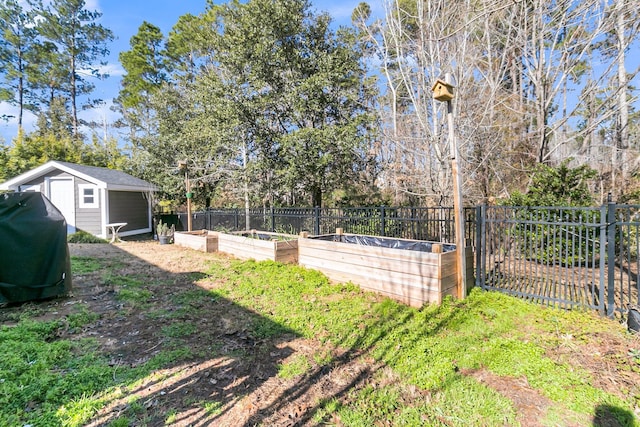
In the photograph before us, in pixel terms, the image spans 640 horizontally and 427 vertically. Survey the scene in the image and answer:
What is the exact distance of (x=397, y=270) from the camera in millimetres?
4262

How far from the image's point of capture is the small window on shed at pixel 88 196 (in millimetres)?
11922

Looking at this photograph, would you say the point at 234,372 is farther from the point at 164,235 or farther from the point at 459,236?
the point at 164,235

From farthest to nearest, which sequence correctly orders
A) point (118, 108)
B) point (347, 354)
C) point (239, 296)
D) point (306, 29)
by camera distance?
point (118, 108)
point (306, 29)
point (239, 296)
point (347, 354)

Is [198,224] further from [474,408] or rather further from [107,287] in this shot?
[474,408]

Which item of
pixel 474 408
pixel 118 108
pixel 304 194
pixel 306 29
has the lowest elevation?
pixel 474 408

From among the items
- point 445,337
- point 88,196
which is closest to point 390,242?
point 445,337

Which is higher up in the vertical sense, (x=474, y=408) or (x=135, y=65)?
(x=135, y=65)

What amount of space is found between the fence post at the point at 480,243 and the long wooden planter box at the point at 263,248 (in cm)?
361

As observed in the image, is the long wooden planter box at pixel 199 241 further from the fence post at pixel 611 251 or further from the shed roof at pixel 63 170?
the fence post at pixel 611 251

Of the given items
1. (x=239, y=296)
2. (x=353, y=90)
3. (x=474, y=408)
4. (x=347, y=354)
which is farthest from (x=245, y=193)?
(x=474, y=408)

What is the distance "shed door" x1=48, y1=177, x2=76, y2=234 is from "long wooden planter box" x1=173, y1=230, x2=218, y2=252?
17.6ft

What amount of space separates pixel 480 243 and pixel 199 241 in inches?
282

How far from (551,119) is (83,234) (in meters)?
16.5

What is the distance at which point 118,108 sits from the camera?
80.1 ft
